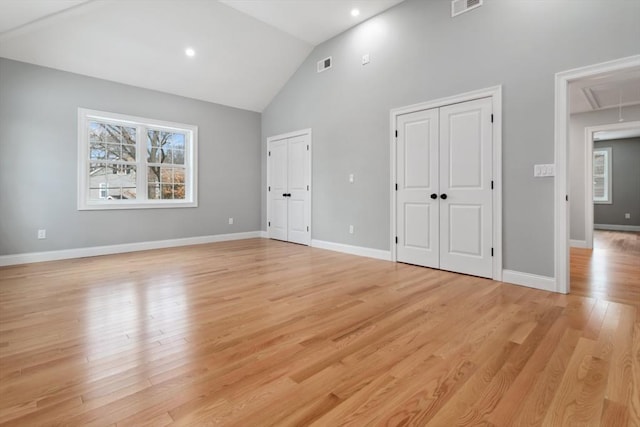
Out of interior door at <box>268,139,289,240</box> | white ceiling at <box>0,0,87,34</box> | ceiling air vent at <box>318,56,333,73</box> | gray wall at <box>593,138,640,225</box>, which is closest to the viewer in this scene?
→ white ceiling at <box>0,0,87,34</box>

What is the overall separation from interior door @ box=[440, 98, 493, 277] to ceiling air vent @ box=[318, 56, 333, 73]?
93.4 inches

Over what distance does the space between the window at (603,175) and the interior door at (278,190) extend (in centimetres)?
843

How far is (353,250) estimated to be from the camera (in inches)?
201

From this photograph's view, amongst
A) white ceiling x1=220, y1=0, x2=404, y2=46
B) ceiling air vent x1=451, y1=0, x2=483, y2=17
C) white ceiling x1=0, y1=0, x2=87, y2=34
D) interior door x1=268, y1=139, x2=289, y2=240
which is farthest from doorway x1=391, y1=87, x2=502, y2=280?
white ceiling x1=0, y1=0, x2=87, y2=34

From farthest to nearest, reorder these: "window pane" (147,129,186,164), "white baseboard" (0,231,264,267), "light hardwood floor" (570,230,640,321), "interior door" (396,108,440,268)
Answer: "window pane" (147,129,186,164)
"white baseboard" (0,231,264,267)
"interior door" (396,108,440,268)
"light hardwood floor" (570,230,640,321)

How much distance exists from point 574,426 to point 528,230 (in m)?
2.43

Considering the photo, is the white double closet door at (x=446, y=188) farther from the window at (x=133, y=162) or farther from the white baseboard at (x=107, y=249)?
the window at (x=133, y=162)

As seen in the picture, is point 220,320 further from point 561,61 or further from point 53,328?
point 561,61

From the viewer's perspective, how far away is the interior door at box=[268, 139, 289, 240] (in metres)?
6.48

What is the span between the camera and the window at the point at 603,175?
8.58 meters

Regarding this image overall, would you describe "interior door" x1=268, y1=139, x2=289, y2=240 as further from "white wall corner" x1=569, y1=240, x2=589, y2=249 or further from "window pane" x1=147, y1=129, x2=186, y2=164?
"white wall corner" x1=569, y1=240, x2=589, y2=249

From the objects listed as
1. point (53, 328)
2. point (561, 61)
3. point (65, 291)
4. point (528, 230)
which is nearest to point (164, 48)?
point (65, 291)

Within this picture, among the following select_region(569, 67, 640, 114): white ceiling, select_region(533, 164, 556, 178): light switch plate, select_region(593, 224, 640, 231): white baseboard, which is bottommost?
select_region(593, 224, 640, 231): white baseboard

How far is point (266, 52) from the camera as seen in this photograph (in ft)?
18.5
